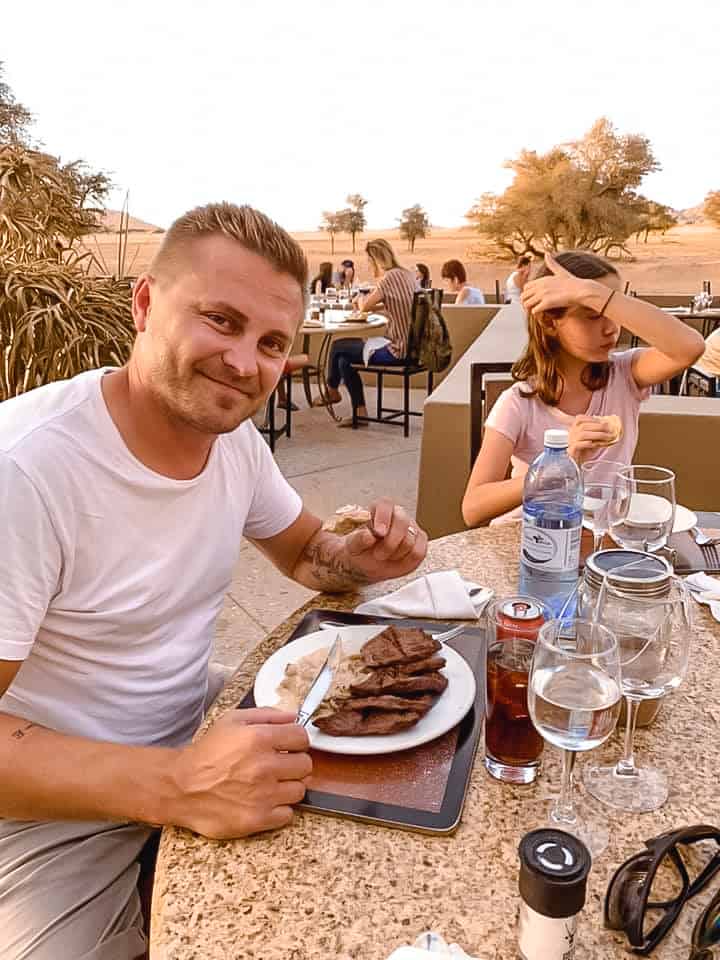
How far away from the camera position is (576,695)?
76cm

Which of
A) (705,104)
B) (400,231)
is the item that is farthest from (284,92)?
(705,104)

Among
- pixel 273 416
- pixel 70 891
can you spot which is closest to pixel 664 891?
pixel 70 891

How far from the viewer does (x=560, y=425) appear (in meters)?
2.13

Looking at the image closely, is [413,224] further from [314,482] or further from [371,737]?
[371,737]

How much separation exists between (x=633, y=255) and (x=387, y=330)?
37.6ft

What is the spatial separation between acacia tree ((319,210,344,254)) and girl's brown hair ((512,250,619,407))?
40.6 feet

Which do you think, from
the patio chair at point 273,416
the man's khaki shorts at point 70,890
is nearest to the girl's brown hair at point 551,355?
the man's khaki shorts at point 70,890

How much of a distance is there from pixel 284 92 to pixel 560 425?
13.9 m

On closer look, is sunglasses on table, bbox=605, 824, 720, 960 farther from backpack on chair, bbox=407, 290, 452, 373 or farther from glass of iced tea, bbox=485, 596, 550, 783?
backpack on chair, bbox=407, 290, 452, 373

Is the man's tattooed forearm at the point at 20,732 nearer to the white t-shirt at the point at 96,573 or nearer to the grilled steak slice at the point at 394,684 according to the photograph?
the white t-shirt at the point at 96,573

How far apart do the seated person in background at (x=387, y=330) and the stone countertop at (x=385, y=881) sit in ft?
20.2

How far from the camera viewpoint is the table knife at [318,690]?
0.94 metres

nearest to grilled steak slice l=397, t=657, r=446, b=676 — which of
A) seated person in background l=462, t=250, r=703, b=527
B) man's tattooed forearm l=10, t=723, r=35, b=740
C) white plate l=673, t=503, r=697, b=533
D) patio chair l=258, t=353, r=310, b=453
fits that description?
man's tattooed forearm l=10, t=723, r=35, b=740

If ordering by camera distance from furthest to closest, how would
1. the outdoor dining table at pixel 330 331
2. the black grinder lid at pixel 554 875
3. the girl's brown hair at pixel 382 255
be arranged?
1. the girl's brown hair at pixel 382 255
2. the outdoor dining table at pixel 330 331
3. the black grinder lid at pixel 554 875
